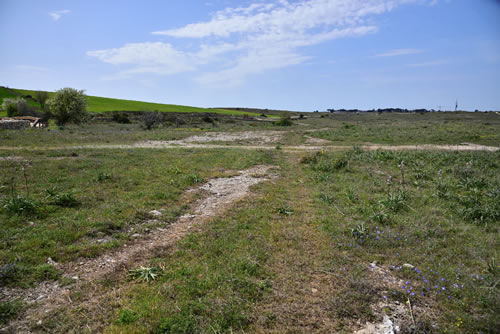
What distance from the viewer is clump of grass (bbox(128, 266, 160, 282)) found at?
220 inches

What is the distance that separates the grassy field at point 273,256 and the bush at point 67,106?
48.6 m

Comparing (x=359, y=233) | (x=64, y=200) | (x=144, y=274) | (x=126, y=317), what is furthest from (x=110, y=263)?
(x=359, y=233)

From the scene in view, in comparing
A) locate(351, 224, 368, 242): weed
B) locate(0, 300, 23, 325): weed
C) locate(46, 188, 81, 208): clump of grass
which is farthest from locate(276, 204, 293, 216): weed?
locate(46, 188, 81, 208): clump of grass

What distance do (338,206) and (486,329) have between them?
5.93 m

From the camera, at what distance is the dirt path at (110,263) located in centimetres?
467

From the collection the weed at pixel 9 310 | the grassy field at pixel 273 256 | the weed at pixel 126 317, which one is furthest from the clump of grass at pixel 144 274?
the weed at pixel 9 310

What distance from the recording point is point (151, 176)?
14266 mm

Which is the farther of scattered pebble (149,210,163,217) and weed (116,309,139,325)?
scattered pebble (149,210,163,217)

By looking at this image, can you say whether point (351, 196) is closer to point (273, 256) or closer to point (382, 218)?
point (382, 218)

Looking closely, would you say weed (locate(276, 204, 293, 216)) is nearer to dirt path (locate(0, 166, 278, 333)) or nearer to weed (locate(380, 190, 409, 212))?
dirt path (locate(0, 166, 278, 333))

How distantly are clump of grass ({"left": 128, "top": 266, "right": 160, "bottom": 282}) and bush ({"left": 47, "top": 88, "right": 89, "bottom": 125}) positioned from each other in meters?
58.7

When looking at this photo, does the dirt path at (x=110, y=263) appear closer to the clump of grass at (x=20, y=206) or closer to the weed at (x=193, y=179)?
the weed at (x=193, y=179)

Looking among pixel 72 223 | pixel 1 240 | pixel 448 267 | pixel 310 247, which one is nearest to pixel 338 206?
pixel 310 247

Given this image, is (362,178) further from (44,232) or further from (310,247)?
A: (44,232)
